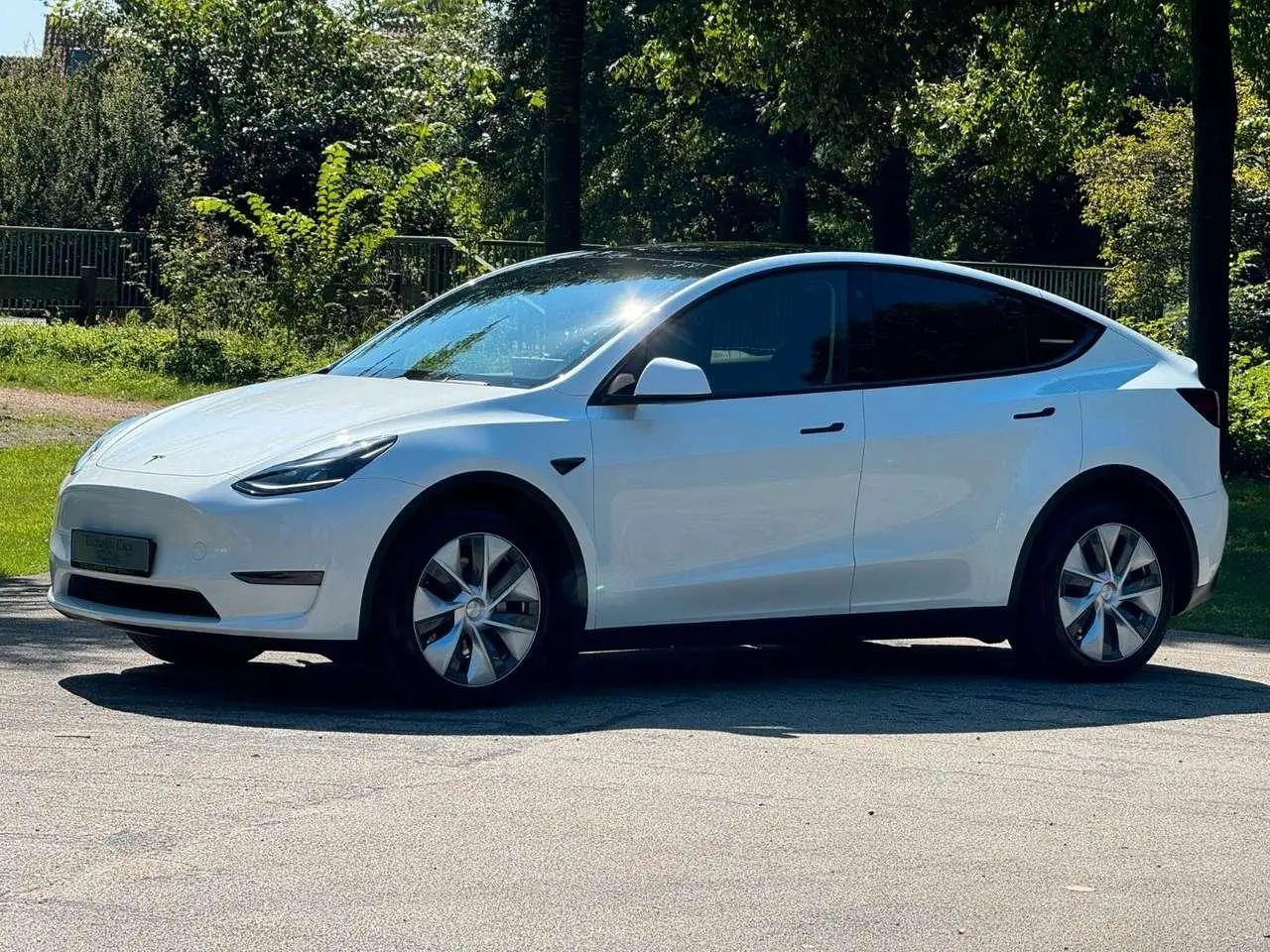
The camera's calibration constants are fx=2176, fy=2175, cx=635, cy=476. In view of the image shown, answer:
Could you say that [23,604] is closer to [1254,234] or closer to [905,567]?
[905,567]

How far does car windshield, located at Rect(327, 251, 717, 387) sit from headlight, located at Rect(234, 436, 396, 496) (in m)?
0.84

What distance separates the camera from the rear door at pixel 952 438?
8.55 m

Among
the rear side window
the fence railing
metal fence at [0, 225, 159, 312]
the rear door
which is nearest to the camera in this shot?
the rear door

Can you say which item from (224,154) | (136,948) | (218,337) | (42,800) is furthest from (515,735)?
(224,154)

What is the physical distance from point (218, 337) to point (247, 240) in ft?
5.89

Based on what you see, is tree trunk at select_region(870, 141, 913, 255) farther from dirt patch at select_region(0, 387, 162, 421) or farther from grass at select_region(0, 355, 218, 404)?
dirt patch at select_region(0, 387, 162, 421)

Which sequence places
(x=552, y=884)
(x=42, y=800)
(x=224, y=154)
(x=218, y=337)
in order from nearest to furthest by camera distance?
(x=552, y=884)
(x=42, y=800)
(x=218, y=337)
(x=224, y=154)

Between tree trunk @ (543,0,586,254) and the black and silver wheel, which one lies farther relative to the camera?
tree trunk @ (543,0,586,254)

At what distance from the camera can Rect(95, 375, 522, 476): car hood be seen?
296 inches

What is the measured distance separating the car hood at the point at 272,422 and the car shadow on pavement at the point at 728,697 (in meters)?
0.87

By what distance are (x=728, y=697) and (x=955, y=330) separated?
6.04 ft

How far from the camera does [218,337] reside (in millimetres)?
24406

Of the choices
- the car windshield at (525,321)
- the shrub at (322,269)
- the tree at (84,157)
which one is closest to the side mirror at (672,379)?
the car windshield at (525,321)

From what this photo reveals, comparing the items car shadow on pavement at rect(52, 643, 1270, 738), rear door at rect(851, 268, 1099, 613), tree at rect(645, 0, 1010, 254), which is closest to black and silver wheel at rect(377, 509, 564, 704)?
car shadow on pavement at rect(52, 643, 1270, 738)
